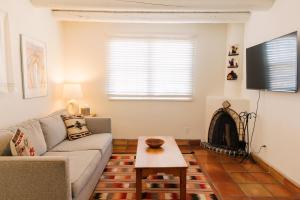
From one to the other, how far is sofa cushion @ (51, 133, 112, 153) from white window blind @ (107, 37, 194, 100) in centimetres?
146

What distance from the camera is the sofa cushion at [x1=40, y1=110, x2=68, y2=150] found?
2.88m

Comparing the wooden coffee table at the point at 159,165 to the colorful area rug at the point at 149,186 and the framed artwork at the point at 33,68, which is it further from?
the framed artwork at the point at 33,68

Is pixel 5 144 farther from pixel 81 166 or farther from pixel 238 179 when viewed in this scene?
pixel 238 179

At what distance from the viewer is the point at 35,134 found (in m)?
2.56

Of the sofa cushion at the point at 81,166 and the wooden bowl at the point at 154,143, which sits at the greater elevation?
the wooden bowl at the point at 154,143

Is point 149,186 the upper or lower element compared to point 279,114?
lower

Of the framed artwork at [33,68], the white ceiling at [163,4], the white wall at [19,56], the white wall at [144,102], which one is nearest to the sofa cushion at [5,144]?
the white wall at [19,56]

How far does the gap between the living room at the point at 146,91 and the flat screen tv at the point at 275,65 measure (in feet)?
0.29

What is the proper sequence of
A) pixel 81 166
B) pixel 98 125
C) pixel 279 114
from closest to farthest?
pixel 81 166, pixel 279 114, pixel 98 125

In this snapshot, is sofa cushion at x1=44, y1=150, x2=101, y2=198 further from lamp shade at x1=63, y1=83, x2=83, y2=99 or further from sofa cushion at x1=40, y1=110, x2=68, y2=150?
lamp shade at x1=63, y1=83, x2=83, y2=99

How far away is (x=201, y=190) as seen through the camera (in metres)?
2.73

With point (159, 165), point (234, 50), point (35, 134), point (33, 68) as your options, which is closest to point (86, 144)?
point (35, 134)

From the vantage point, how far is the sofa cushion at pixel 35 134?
2436 millimetres

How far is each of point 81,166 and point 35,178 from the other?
0.53 m
